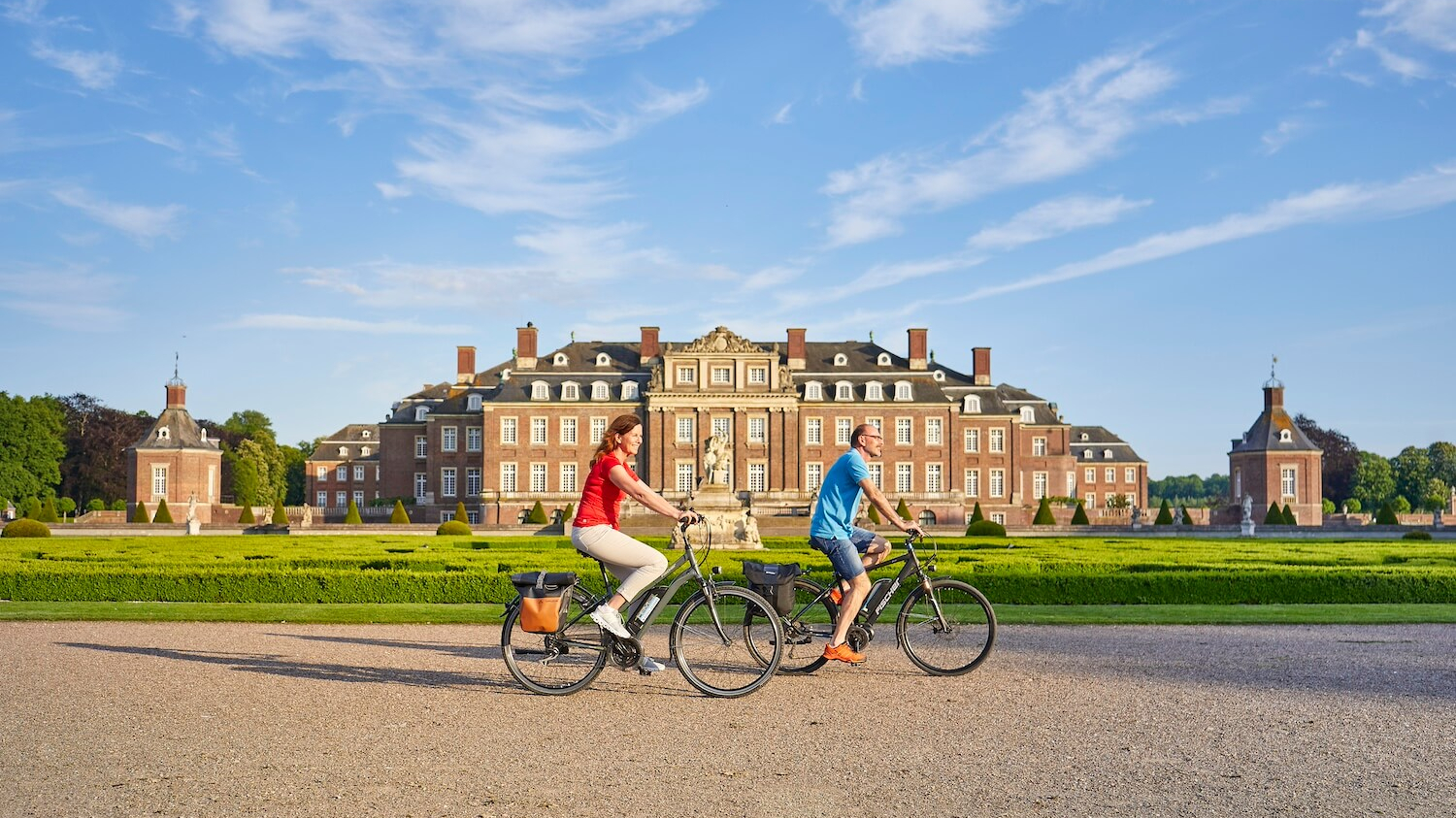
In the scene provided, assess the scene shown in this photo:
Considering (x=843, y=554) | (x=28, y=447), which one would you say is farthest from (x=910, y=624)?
(x=28, y=447)

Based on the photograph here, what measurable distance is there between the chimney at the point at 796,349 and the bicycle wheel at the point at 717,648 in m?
52.5

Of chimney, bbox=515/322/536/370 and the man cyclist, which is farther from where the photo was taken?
chimney, bbox=515/322/536/370

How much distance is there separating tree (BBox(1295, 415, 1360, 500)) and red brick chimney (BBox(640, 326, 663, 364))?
164ft

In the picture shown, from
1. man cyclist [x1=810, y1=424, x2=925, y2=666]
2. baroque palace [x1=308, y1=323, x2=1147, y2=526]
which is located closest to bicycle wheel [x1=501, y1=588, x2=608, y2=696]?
man cyclist [x1=810, y1=424, x2=925, y2=666]

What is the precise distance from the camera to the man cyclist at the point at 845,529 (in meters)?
7.82

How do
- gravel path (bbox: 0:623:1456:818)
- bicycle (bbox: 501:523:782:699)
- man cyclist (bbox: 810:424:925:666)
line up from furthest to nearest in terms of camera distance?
man cyclist (bbox: 810:424:925:666), bicycle (bbox: 501:523:782:699), gravel path (bbox: 0:623:1456:818)

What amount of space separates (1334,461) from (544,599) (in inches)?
3443

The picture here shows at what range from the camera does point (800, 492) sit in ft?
191

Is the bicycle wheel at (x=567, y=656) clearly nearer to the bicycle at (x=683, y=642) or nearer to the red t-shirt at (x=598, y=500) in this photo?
the bicycle at (x=683, y=642)

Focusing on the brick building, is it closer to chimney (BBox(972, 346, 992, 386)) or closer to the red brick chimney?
the red brick chimney

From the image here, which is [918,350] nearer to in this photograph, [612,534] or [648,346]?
[648,346]

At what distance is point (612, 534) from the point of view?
722 centimetres

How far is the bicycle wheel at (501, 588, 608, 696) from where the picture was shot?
7379 millimetres

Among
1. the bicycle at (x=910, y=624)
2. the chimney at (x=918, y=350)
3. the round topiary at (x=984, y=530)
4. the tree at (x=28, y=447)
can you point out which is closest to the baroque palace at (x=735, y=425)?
the chimney at (x=918, y=350)
